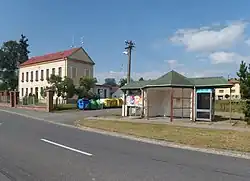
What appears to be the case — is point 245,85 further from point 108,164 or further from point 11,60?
point 11,60

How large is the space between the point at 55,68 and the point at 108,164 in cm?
4937

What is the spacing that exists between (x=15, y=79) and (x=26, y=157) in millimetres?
82862

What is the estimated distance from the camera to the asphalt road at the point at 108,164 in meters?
7.00

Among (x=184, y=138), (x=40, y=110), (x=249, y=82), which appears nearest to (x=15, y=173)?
(x=184, y=138)

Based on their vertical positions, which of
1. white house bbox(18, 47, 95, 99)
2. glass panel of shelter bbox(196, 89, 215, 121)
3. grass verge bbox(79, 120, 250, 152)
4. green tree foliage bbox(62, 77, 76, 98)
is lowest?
grass verge bbox(79, 120, 250, 152)

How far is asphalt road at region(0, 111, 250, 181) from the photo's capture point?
276 inches

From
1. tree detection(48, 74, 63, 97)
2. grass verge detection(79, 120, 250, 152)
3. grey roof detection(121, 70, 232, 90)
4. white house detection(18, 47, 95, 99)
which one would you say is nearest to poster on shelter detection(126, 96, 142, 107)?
grey roof detection(121, 70, 232, 90)

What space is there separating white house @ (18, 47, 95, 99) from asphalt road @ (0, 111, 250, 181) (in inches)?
1658

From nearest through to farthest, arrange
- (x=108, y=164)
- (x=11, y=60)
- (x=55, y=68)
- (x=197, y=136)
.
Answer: (x=108, y=164)
(x=197, y=136)
(x=55, y=68)
(x=11, y=60)

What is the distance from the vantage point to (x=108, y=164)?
27.3ft

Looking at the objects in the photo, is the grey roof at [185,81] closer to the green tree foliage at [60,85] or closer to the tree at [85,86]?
the green tree foliage at [60,85]

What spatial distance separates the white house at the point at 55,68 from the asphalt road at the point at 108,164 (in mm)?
42119

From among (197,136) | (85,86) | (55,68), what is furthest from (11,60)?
(197,136)

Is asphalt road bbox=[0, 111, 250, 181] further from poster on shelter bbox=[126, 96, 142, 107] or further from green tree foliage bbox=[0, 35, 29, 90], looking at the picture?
green tree foliage bbox=[0, 35, 29, 90]
